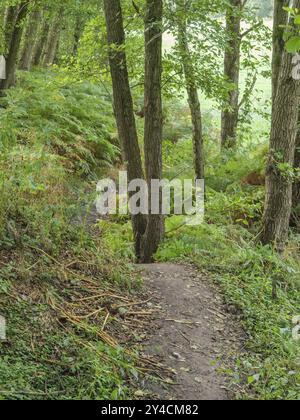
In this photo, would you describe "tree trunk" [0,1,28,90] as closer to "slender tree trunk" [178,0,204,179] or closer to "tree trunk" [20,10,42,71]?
"tree trunk" [20,10,42,71]

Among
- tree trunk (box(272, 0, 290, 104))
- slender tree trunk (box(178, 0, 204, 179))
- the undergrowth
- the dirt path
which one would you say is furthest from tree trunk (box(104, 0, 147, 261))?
tree trunk (box(272, 0, 290, 104))

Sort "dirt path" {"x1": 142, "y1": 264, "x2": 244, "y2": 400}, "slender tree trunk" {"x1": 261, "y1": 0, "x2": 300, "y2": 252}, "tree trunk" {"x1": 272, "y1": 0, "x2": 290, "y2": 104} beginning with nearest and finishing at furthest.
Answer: "dirt path" {"x1": 142, "y1": 264, "x2": 244, "y2": 400}
"slender tree trunk" {"x1": 261, "y1": 0, "x2": 300, "y2": 252}
"tree trunk" {"x1": 272, "y1": 0, "x2": 290, "y2": 104}

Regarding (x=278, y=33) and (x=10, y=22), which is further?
(x=10, y=22)

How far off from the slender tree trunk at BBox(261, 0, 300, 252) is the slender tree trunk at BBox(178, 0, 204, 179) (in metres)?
1.41

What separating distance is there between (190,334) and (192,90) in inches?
228

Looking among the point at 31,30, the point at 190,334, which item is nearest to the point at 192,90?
the point at 190,334

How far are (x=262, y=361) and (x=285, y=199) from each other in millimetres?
3658

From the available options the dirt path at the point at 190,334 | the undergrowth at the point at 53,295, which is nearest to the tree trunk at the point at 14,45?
the undergrowth at the point at 53,295

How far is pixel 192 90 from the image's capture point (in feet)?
32.4

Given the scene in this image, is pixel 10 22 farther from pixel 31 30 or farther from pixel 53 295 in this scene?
pixel 53 295

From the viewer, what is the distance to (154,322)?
17.8 ft

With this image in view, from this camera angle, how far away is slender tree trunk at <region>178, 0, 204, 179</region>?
716cm

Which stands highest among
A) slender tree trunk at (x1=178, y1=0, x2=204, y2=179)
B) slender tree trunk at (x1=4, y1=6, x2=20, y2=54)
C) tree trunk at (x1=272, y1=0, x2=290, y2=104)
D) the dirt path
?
slender tree trunk at (x1=4, y1=6, x2=20, y2=54)
